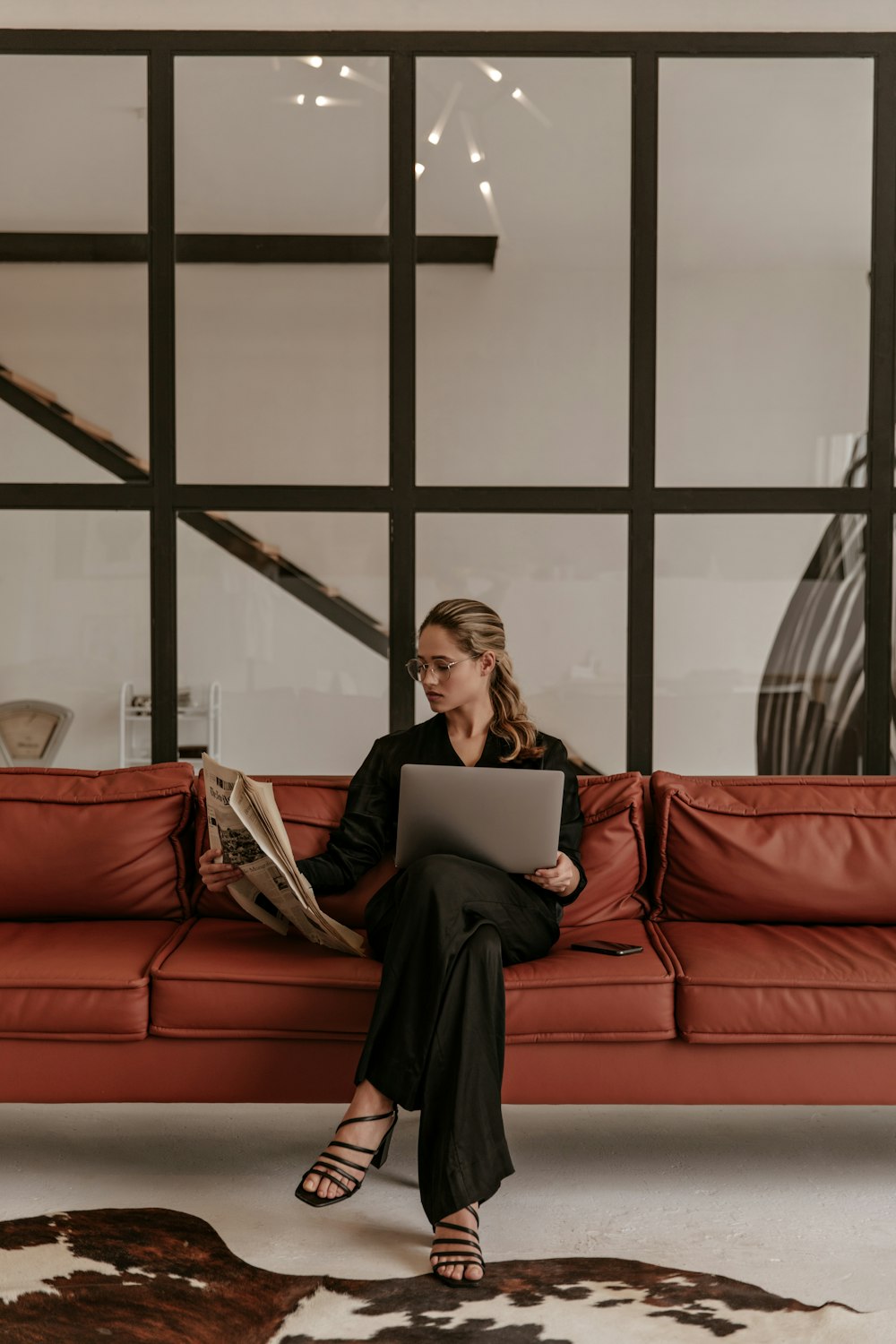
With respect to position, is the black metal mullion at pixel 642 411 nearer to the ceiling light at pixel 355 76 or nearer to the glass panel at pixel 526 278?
the glass panel at pixel 526 278

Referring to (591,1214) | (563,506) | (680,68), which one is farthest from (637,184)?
(591,1214)

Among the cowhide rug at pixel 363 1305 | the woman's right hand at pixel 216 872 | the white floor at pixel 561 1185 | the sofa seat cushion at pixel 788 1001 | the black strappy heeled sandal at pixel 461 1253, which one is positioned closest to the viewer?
the cowhide rug at pixel 363 1305

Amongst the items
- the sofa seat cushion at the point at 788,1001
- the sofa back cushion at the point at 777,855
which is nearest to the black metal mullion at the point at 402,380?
the sofa back cushion at the point at 777,855

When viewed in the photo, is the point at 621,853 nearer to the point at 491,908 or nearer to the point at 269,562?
the point at 491,908

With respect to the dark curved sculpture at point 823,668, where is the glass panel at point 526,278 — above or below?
above

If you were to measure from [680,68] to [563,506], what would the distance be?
4.36 ft

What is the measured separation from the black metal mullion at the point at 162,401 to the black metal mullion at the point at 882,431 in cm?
208

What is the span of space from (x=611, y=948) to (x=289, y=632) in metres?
1.54

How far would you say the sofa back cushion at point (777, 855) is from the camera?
2695 millimetres

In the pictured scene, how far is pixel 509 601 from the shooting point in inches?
138

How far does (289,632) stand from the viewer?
3510 millimetres

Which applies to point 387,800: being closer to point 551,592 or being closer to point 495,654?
point 495,654

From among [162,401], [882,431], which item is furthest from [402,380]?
[882,431]

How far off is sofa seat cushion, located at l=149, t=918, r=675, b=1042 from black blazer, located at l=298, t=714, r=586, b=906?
32 cm
